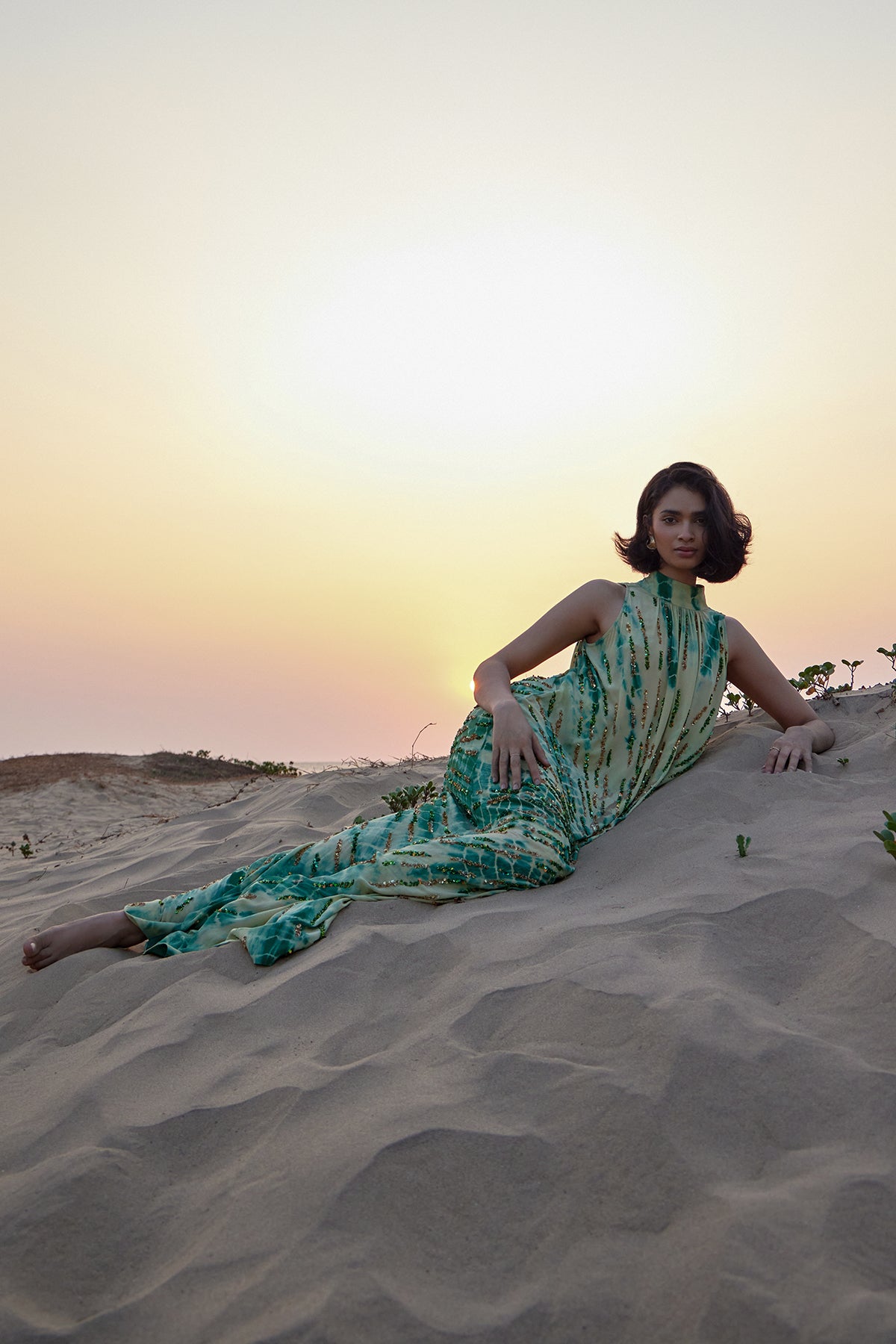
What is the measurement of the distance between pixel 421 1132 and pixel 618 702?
2.48m

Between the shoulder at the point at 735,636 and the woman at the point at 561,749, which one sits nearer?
the woman at the point at 561,749

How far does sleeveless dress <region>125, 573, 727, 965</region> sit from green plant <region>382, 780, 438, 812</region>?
138 centimetres

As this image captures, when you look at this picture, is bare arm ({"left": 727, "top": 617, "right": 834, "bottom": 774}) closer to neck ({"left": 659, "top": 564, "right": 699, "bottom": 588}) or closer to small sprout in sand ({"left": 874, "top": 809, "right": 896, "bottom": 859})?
neck ({"left": 659, "top": 564, "right": 699, "bottom": 588})

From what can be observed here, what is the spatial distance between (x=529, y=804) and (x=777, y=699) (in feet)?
5.40

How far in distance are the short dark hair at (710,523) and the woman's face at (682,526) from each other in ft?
0.09

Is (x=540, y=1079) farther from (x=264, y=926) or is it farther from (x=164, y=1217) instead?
(x=264, y=926)

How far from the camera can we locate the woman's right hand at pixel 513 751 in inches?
139

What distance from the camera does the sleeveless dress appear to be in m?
3.05

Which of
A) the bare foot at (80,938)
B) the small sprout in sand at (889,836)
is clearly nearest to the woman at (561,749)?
the bare foot at (80,938)

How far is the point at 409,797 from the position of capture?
5.28m

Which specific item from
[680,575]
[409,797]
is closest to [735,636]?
[680,575]

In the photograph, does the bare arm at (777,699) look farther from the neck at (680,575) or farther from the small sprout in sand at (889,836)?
the small sprout in sand at (889,836)

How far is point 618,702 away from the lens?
3955 millimetres

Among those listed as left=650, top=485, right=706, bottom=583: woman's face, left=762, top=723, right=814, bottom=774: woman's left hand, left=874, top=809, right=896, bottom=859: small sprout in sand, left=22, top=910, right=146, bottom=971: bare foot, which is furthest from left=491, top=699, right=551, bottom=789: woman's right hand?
left=22, top=910, right=146, bottom=971: bare foot
